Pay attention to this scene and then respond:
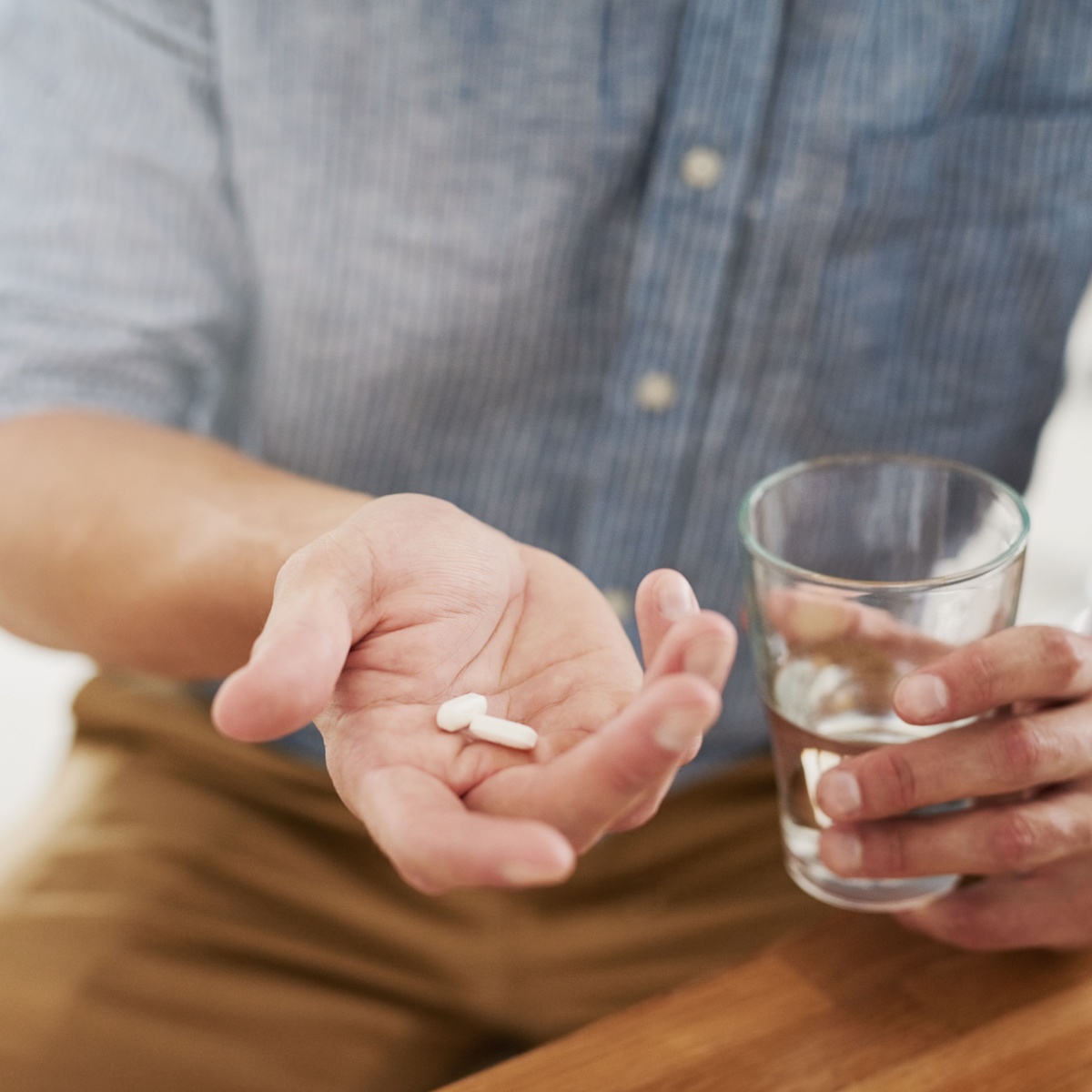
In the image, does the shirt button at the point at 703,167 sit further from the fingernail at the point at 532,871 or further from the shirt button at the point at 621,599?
the fingernail at the point at 532,871

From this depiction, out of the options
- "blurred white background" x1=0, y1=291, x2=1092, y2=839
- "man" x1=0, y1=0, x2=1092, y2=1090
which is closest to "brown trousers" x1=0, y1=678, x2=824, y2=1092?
"man" x1=0, y1=0, x2=1092, y2=1090

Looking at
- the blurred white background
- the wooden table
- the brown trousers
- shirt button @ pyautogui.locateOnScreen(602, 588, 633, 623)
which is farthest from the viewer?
the blurred white background

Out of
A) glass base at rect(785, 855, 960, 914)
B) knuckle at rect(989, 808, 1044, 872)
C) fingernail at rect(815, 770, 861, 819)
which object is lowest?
glass base at rect(785, 855, 960, 914)

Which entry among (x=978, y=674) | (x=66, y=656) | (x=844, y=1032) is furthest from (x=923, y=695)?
(x=66, y=656)

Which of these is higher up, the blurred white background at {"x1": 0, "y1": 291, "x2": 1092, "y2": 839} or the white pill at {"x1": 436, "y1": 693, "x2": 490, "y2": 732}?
the white pill at {"x1": 436, "y1": 693, "x2": 490, "y2": 732}

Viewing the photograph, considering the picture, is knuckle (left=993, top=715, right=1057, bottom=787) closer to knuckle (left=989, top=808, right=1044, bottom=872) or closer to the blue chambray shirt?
knuckle (left=989, top=808, right=1044, bottom=872)

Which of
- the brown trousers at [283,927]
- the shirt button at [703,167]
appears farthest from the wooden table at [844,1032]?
the shirt button at [703,167]
